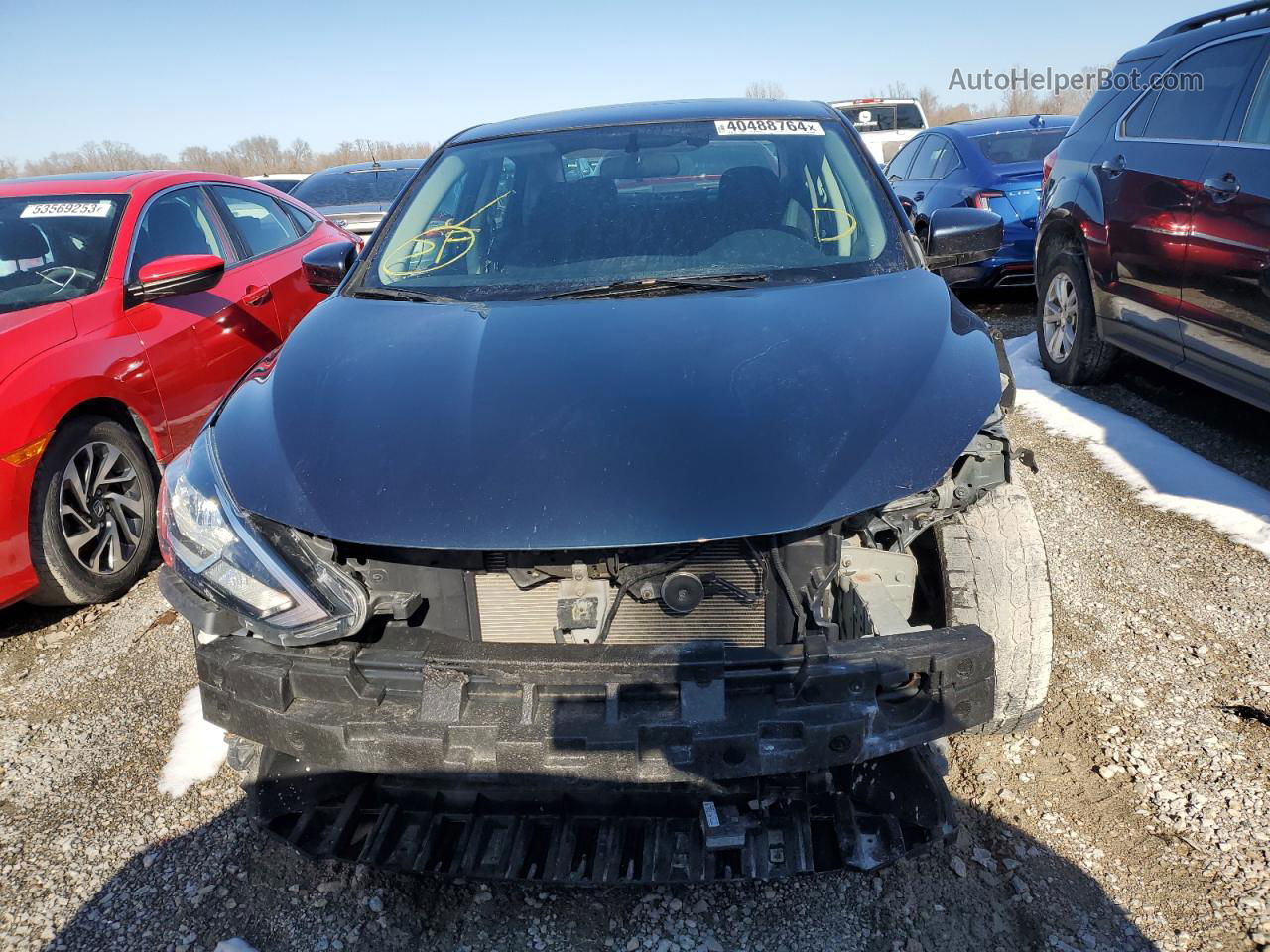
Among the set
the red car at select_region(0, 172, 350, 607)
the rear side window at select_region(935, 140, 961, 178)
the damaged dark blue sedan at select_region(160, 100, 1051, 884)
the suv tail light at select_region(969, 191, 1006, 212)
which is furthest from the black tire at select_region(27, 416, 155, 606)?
the rear side window at select_region(935, 140, 961, 178)

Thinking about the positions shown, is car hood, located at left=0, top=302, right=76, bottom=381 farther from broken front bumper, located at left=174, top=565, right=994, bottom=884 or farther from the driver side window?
broken front bumper, located at left=174, top=565, right=994, bottom=884

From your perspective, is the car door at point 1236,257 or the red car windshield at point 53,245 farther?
the red car windshield at point 53,245

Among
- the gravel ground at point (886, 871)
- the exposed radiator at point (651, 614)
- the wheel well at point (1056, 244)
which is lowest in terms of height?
the gravel ground at point (886, 871)

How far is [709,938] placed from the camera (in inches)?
75.1

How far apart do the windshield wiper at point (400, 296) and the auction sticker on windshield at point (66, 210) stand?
2091 mm

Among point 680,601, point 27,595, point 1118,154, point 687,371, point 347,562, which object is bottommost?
point 27,595

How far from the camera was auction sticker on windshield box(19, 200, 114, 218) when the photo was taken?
4051 mm

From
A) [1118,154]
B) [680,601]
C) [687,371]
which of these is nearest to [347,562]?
[680,601]

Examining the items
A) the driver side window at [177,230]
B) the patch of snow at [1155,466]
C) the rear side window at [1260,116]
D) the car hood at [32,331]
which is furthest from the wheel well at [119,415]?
the rear side window at [1260,116]

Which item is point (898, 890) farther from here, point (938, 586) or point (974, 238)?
point (974, 238)

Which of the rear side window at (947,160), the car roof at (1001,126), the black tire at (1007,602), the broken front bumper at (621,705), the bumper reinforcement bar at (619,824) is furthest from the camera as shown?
the car roof at (1001,126)

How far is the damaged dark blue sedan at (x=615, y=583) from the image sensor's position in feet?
5.44

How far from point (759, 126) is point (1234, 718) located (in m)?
2.24

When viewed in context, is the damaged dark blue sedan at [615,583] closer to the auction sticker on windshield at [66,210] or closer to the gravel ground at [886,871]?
the gravel ground at [886,871]
